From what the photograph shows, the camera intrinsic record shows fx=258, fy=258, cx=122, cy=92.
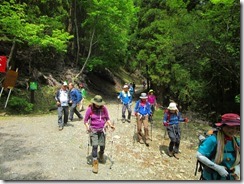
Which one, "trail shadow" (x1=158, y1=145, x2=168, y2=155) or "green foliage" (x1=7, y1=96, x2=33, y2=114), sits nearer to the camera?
"trail shadow" (x1=158, y1=145, x2=168, y2=155)

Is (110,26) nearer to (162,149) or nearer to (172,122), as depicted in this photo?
(162,149)

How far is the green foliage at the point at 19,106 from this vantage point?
13845 millimetres

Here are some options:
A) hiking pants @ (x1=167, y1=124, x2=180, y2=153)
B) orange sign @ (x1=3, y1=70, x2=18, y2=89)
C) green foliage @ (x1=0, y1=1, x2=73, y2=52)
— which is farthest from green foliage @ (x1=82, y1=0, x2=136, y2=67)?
hiking pants @ (x1=167, y1=124, x2=180, y2=153)

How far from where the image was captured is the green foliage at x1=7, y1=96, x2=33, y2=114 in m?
13.8

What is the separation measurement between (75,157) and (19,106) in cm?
817

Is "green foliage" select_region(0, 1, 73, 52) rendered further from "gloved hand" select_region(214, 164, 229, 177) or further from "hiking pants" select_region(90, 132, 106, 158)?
"gloved hand" select_region(214, 164, 229, 177)

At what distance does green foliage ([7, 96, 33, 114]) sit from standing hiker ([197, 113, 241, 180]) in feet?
40.5

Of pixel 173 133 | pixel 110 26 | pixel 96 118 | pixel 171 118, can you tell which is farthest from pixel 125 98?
pixel 110 26

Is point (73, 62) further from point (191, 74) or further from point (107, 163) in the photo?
point (107, 163)

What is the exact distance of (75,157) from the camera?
24.1 feet

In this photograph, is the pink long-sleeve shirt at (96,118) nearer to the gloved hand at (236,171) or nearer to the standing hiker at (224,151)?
the standing hiker at (224,151)

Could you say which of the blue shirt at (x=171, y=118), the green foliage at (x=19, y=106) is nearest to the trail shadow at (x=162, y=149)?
the blue shirt at (x=171, y=118)

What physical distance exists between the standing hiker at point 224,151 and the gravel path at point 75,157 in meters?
3.23

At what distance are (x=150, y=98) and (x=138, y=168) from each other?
575cm
